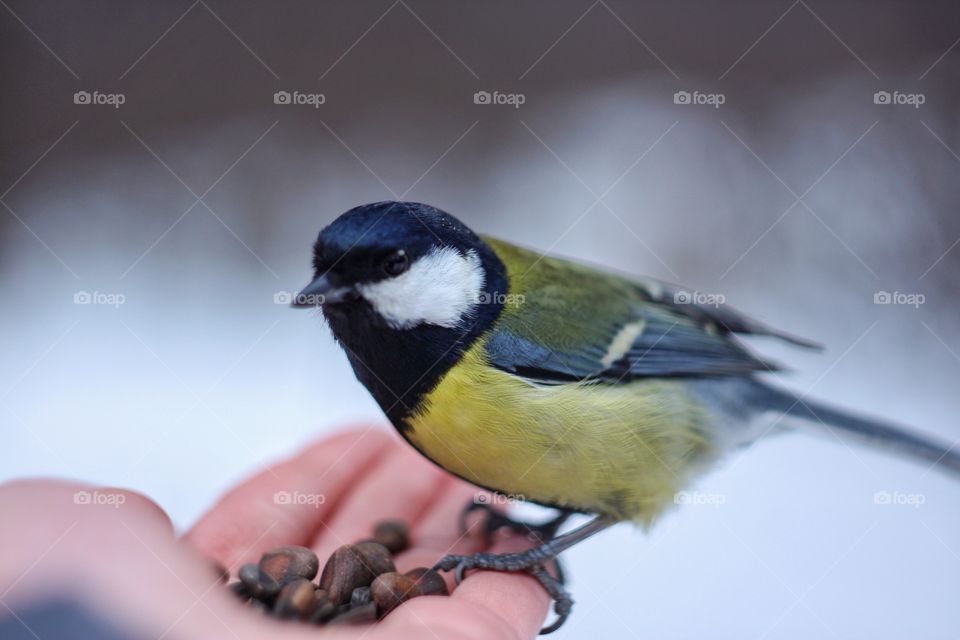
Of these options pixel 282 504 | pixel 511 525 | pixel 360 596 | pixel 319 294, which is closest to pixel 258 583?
pixel 360 596

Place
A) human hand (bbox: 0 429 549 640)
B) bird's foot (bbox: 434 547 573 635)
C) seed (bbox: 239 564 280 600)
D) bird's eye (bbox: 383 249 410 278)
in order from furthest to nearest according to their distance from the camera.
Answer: bird's foot (bbox: 434 547 573 635) → seed (bbox: 239 564 280 600) → bird's eye (bbox: 383 249 410 278) → human hand (bbox: 0 429 549 640)

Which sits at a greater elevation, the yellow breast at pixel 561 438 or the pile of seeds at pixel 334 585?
the yellow breast at pixel 561 438

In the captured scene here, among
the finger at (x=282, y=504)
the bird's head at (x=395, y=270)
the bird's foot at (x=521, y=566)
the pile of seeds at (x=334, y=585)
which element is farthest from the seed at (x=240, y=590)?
the bird's head at (x=395, y=270)

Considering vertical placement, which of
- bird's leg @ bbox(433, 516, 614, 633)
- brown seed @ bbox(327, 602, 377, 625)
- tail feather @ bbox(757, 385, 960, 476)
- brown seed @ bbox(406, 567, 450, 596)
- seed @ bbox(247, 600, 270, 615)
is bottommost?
seed @ bbox(247, 600, 270, 615)

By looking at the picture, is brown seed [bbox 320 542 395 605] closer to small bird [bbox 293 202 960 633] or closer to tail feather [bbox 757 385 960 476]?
small bird [bbox 293 202 960 633]

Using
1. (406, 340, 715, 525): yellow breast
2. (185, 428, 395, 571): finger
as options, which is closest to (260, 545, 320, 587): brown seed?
(185, 428, 395, 571): finger

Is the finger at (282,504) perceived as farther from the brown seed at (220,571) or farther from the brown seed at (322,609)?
the brown seed at (322,609)
